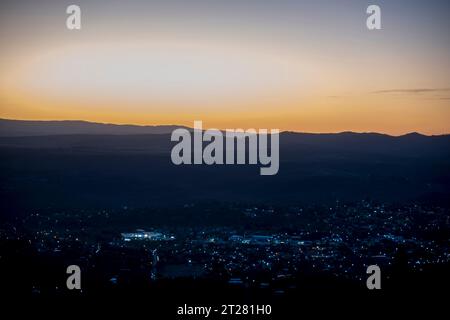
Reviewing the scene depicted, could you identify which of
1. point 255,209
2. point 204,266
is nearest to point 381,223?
point 255,209

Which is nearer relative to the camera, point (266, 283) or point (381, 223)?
point (266, 283)

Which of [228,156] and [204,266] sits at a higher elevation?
[228,156]

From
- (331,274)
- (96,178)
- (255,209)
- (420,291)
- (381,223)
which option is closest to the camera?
(420,291)
